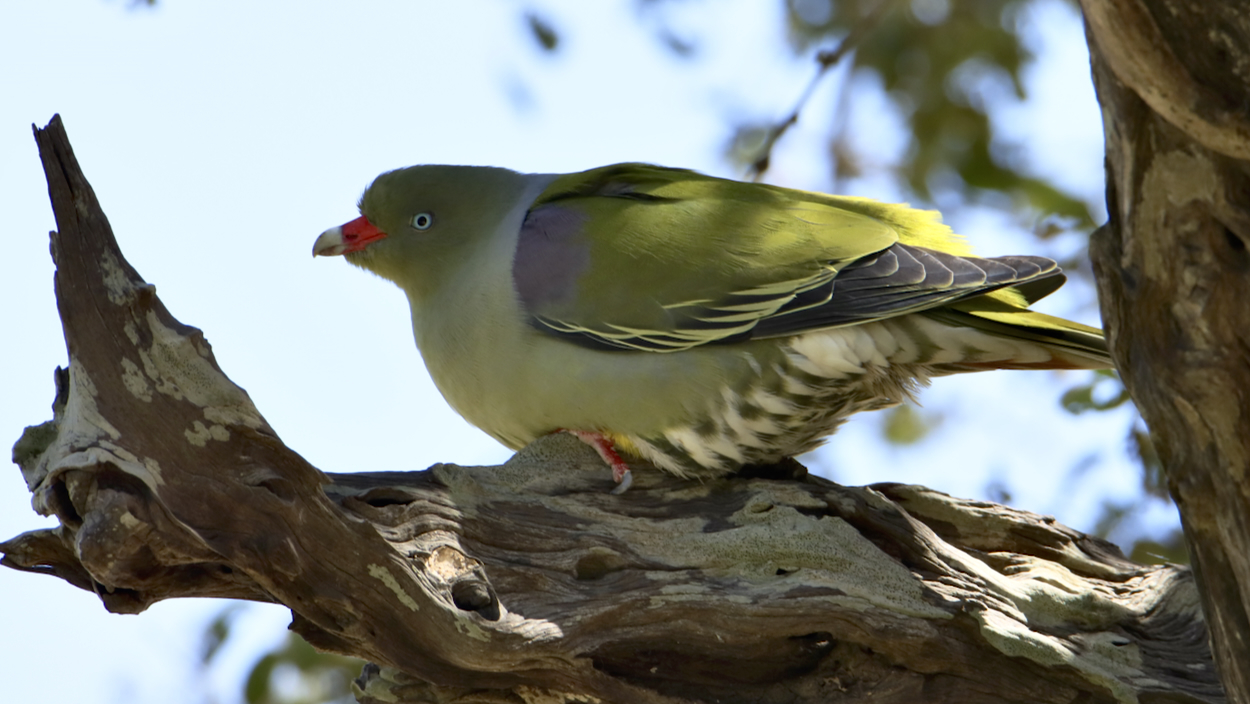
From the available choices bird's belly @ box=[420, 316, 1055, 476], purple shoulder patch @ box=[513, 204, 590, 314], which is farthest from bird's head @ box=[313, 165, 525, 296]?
bird's belly @ box=[420, 316, 1055, 476]

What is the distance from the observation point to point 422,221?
13.9ft

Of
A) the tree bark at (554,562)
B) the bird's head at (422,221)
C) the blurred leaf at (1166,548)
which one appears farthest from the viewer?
the blurred leaf at (1166,548)

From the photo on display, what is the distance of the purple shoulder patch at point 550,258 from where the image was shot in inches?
144

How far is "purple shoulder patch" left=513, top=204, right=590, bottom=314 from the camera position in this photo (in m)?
3.66

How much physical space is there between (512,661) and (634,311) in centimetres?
119

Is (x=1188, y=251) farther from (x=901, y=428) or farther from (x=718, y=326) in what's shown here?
(x=901, y=428)

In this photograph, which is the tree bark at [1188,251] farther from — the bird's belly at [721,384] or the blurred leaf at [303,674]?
the blurred leaf at [303,674]

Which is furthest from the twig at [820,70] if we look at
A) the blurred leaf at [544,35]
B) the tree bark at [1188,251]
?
the tree bark at [1188,251]

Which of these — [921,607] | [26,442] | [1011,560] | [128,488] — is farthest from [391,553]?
[1011,560]

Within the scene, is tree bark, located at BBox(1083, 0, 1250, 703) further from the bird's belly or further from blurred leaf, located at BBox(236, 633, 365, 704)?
blurred leaf, located at BBox(236, 633, 365, 704)

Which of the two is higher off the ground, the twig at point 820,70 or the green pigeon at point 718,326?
the twig at point 820,70

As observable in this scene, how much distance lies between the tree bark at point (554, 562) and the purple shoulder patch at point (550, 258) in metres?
0.48

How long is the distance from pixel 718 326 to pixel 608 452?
53cm

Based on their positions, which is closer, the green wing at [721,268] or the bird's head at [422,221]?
the green wing at [721,268]
